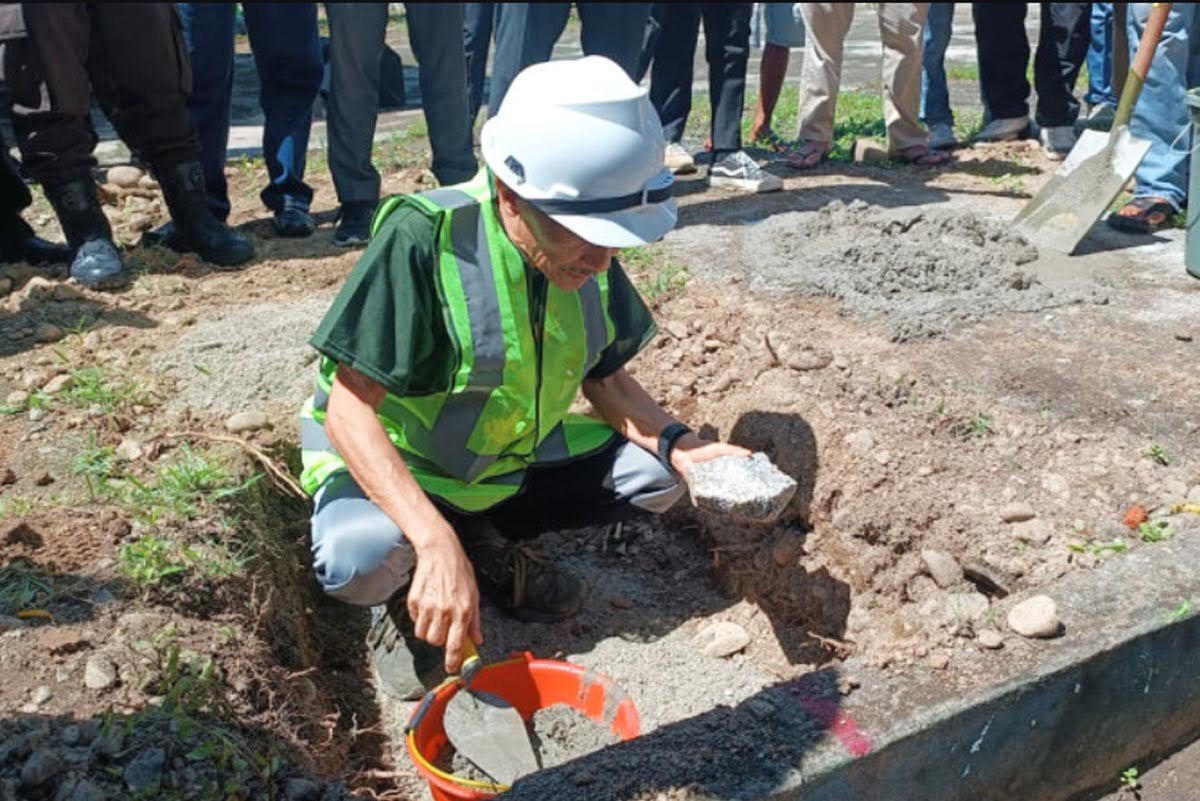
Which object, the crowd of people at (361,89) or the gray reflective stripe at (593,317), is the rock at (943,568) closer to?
the gray reflective stripe at (593,317)

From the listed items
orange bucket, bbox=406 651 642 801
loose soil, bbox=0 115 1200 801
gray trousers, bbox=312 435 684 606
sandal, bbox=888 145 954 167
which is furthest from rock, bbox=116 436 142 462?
sandal, bbox=888 145 954 167

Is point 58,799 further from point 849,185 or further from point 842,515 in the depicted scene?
point 849,185

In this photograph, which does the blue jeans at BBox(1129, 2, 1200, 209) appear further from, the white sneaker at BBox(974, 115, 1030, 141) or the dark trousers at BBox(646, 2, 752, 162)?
the dark trousers at BBox(646, 2, 752, 162)

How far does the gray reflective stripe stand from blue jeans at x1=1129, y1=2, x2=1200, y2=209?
124 inches

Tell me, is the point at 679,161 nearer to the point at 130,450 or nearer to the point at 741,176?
the point at 741,176

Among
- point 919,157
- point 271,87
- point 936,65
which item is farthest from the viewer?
point 936,65

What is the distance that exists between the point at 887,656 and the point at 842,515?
79 cm

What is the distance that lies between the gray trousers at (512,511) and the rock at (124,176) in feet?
10.5

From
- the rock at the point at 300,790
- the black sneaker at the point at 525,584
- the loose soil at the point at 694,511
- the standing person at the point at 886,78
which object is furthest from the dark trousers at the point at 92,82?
the standing person at the point at 886,78

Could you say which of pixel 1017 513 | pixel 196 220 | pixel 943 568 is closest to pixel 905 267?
pixel 1017 513

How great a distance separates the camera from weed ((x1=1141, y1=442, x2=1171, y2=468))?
3.02 metres

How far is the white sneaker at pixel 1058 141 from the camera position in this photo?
6262 mm

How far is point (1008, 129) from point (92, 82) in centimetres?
466

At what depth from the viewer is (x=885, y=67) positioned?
19.8ft
